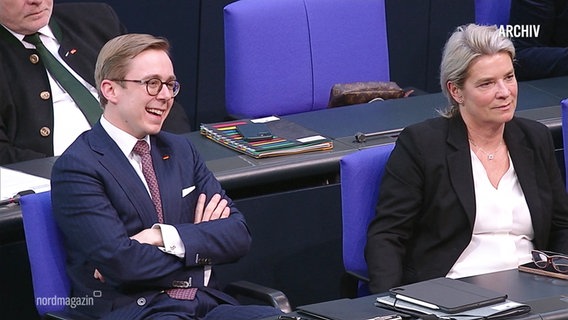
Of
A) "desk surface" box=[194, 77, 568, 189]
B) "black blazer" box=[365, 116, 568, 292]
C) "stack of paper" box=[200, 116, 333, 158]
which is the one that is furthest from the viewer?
"stack of paper" box=[200, 116, 333, 158]

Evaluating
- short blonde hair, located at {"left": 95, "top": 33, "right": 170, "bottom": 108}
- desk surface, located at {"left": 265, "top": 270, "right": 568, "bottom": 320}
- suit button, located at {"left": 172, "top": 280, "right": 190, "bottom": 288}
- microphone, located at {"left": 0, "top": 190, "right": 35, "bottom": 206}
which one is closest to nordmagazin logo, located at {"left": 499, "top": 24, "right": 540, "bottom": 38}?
desk surface, located at {"left": 265, "top": 270, "right": 568, "bottom": 320}

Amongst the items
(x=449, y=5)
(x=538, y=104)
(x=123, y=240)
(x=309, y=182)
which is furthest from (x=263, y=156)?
(x=449, y=5)

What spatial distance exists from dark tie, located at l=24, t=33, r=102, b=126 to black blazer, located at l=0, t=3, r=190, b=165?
3 cm

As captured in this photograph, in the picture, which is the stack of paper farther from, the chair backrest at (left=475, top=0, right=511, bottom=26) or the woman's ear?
the chair backrest at (left=475, top=0, right=511, bottom=26)

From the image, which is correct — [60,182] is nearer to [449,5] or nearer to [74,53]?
[74,53]

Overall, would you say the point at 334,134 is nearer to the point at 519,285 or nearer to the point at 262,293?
the point at 262,293

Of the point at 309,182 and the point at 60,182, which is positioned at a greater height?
the point at 60,182

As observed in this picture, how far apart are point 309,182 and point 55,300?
1.03 m

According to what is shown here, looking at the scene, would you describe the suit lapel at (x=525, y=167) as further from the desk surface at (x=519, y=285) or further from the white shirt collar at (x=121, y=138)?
the white shirt collar at (x=121, y=138)

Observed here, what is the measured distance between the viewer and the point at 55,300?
3225 mm

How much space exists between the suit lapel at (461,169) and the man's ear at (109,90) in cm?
99

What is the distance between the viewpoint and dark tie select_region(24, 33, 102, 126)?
4.10 meters

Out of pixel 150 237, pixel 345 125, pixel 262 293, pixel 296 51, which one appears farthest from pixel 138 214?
pixel 296 51

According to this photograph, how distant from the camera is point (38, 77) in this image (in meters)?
4.11
